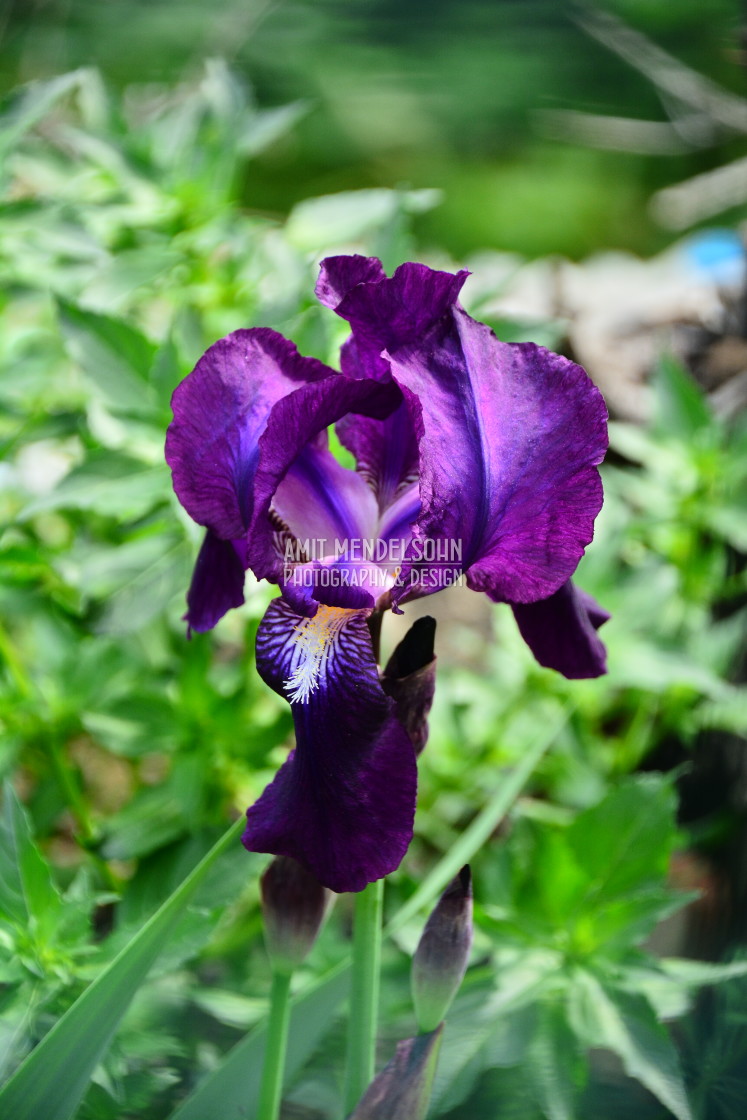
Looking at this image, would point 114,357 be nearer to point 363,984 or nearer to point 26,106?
point 26,106

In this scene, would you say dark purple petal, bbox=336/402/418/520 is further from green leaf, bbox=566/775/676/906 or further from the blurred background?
green leaf, bbox=566/775/676/906

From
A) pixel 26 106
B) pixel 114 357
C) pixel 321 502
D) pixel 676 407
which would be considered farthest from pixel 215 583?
pixel 676 407

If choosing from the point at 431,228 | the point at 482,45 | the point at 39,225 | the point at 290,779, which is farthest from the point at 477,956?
the point at 431,228

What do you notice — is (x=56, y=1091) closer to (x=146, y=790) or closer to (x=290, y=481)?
(x=290, y=481)

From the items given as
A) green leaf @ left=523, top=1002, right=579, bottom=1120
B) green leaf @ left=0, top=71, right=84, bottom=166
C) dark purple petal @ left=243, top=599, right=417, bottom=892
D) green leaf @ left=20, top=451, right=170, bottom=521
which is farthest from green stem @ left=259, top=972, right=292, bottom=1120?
green leaf @ left=0, top=71, right=84, bottom=166

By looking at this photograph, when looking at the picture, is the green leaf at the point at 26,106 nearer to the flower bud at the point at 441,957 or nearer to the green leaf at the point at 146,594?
the green leaf at the point at 146,594

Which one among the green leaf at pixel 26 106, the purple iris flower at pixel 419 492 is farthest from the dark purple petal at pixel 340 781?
the green leaf at pixel 26 106
